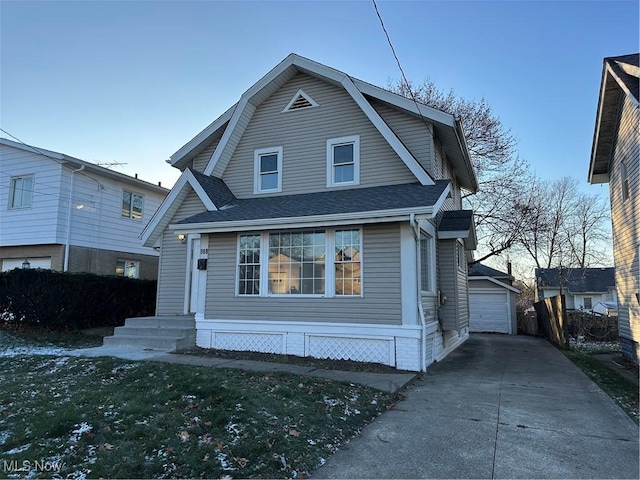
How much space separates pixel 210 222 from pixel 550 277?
37598 millimetres

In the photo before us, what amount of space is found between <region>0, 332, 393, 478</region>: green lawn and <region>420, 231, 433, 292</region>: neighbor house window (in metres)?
3.83

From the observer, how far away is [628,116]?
10492mm

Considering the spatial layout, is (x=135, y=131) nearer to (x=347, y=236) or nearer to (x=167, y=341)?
(x=167, y=341)

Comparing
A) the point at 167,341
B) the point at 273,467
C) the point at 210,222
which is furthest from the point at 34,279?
the point at 273,467

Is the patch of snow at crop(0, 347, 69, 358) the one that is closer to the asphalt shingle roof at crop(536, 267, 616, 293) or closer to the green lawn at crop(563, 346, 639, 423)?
the green lawn at crop(563, 346, 639, 423)

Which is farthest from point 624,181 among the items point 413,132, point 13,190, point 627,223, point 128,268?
point 13,190

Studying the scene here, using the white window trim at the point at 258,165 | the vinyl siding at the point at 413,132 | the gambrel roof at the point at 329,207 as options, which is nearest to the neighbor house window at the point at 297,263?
the gambrel roof at the point at 329,207

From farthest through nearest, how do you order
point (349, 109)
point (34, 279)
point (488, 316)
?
point (488, 316)
point (34, 279)
point (349, 109)

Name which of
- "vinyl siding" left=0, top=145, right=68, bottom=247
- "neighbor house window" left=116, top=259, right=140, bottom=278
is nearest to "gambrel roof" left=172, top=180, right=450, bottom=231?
"vinyl siding" left=0, top=145, right=68, bottom=247

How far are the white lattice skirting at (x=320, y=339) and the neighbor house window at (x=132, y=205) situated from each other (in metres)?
Result: 10.2

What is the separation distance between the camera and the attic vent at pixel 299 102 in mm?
11453

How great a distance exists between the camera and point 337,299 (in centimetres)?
939

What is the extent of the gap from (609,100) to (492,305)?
40.8 ft

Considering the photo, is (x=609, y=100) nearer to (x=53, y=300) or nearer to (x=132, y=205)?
(x=53, y=300)
